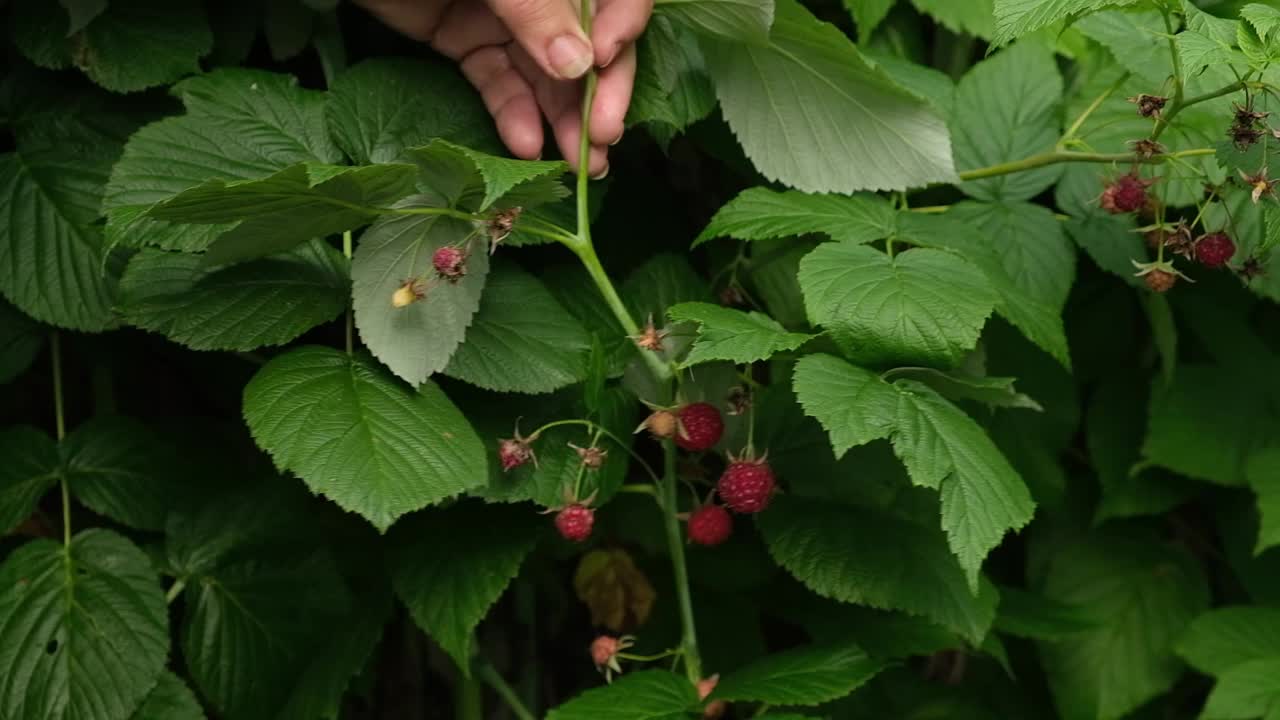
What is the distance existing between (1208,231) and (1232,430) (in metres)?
0.36

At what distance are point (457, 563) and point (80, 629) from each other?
0.30 meters

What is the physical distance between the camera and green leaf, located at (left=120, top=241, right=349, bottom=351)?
931 mm

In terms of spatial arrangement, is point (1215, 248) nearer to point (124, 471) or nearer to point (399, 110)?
point (399, 110)

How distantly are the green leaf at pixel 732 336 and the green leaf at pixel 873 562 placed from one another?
189 millimetres

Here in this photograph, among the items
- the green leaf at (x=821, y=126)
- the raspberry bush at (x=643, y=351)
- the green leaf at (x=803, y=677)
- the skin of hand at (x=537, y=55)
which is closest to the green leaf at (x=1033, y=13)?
the raspberry bush at (x=643, y=351)

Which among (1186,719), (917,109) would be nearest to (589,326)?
(917,109)

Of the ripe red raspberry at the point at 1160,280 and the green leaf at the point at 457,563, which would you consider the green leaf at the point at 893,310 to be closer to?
the ripe red raspberry at the point at 1160,280

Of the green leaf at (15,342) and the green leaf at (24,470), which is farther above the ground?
the green leaf at (15,342)

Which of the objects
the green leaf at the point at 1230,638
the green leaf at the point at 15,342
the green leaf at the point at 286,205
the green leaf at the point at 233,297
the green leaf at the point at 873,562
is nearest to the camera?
the green leaf at the point at 286,205

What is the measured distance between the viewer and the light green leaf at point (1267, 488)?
1.20 m

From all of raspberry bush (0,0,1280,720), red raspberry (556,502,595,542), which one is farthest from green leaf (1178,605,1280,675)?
red raspberry (556,502,595,542)

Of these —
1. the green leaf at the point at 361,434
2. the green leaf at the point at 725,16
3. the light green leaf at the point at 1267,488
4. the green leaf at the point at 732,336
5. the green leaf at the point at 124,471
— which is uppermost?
the green leaf at the point at 725,16

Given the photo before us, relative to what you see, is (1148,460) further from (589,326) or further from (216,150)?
(216,150)

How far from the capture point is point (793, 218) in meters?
1.04
